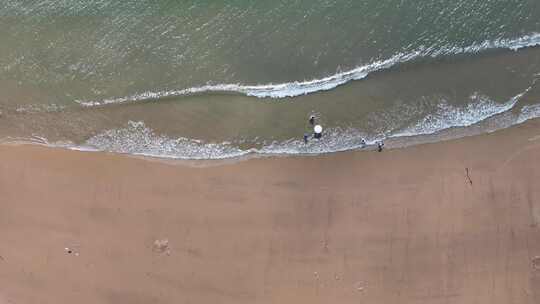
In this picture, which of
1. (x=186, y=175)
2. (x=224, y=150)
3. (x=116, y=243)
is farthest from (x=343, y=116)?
(x=116, y=243)

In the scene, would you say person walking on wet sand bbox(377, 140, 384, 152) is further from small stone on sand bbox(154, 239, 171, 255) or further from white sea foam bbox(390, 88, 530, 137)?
small stone on sand bbox(154, 239, 171, 255)

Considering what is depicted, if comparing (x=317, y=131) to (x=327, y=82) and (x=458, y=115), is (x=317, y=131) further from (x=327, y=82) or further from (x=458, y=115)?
(x=458, y=115)

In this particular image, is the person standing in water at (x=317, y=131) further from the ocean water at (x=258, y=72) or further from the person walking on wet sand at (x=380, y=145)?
the person walking on wet sand at (x=380, y=145)

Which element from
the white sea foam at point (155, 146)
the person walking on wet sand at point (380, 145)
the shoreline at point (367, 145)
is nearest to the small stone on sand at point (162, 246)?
the shoreline at point (367, 145)

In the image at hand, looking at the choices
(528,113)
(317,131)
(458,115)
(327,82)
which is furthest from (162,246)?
(528,113)

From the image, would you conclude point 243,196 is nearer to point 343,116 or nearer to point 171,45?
point 343,116

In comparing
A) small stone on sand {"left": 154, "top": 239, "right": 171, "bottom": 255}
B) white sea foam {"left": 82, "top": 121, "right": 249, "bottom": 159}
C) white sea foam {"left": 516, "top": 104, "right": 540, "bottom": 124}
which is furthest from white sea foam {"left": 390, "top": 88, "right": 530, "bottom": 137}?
small stone on sand {"left": 154, "top": 239, "right": 171, "bottom": 255}
